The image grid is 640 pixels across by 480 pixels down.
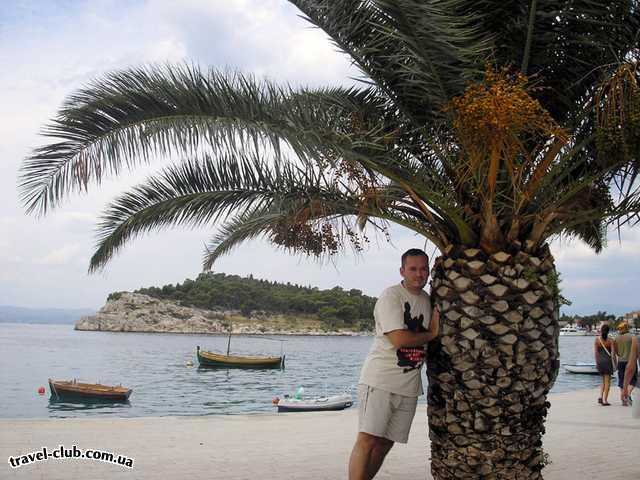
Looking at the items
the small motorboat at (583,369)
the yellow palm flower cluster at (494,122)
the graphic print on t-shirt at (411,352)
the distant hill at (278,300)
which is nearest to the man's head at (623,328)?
the yellow palm flower cluster at (494,122)

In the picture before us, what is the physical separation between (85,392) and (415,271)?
1215 inches

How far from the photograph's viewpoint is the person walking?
1294cm

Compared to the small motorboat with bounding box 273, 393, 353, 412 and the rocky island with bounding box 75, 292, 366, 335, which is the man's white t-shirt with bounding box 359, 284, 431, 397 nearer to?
the small motorboat with bounding box 273, 393, 353, 412

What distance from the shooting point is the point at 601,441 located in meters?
8.73

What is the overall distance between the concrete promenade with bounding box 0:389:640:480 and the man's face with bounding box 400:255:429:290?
2.35m

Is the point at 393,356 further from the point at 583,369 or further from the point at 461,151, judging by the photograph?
the point at 583,369

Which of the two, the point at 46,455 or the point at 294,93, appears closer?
the point at 294,93

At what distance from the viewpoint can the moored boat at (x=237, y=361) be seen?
190ft

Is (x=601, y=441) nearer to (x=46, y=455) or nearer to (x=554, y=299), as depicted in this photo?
(x=554, y=299)

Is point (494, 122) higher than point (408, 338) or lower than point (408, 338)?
higher

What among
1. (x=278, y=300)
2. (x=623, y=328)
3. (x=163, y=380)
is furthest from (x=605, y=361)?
(x=278, y=300)

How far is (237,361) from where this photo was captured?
5766 cm

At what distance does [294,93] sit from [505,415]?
3127 mm

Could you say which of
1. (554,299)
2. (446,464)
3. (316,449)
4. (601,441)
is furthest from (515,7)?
(601,441)
